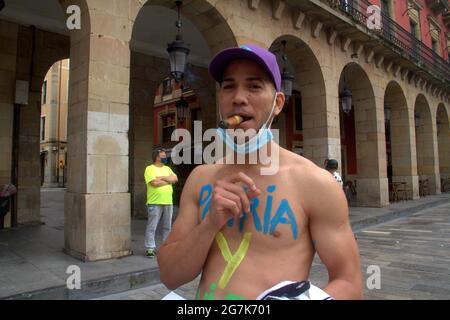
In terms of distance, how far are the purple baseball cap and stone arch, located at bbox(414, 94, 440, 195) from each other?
19.6 metres

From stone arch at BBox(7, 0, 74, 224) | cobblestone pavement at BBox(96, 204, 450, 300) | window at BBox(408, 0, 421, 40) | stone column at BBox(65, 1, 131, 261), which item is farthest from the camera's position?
window at BBox(408, 0, 421, 40)

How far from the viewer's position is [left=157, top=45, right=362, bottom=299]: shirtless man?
1.24 meters

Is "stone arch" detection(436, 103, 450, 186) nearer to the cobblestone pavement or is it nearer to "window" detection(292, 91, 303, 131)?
"window" detection(292, 91, 303, 131)

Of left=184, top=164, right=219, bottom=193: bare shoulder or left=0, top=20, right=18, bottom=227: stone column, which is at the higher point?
left=0, top=20, right=18, bottom=227: stone column

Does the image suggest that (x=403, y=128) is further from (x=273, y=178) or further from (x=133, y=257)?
(x=273, y=178)

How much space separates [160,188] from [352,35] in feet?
28.6

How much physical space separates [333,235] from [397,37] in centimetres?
1754

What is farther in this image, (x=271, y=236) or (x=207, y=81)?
(x=207, y=81)

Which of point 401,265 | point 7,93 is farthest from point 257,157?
point 7,93

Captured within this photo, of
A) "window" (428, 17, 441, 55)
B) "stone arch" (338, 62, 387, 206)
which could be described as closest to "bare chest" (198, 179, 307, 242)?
"stone arch" (338, 62, 387, 206)

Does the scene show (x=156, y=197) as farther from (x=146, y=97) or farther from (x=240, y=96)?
(x=146, y=97)

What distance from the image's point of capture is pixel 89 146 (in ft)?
18.2

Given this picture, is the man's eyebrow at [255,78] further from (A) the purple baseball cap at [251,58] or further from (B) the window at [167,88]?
(B) the window at [167,88]

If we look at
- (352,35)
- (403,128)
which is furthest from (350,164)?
(352,35)
